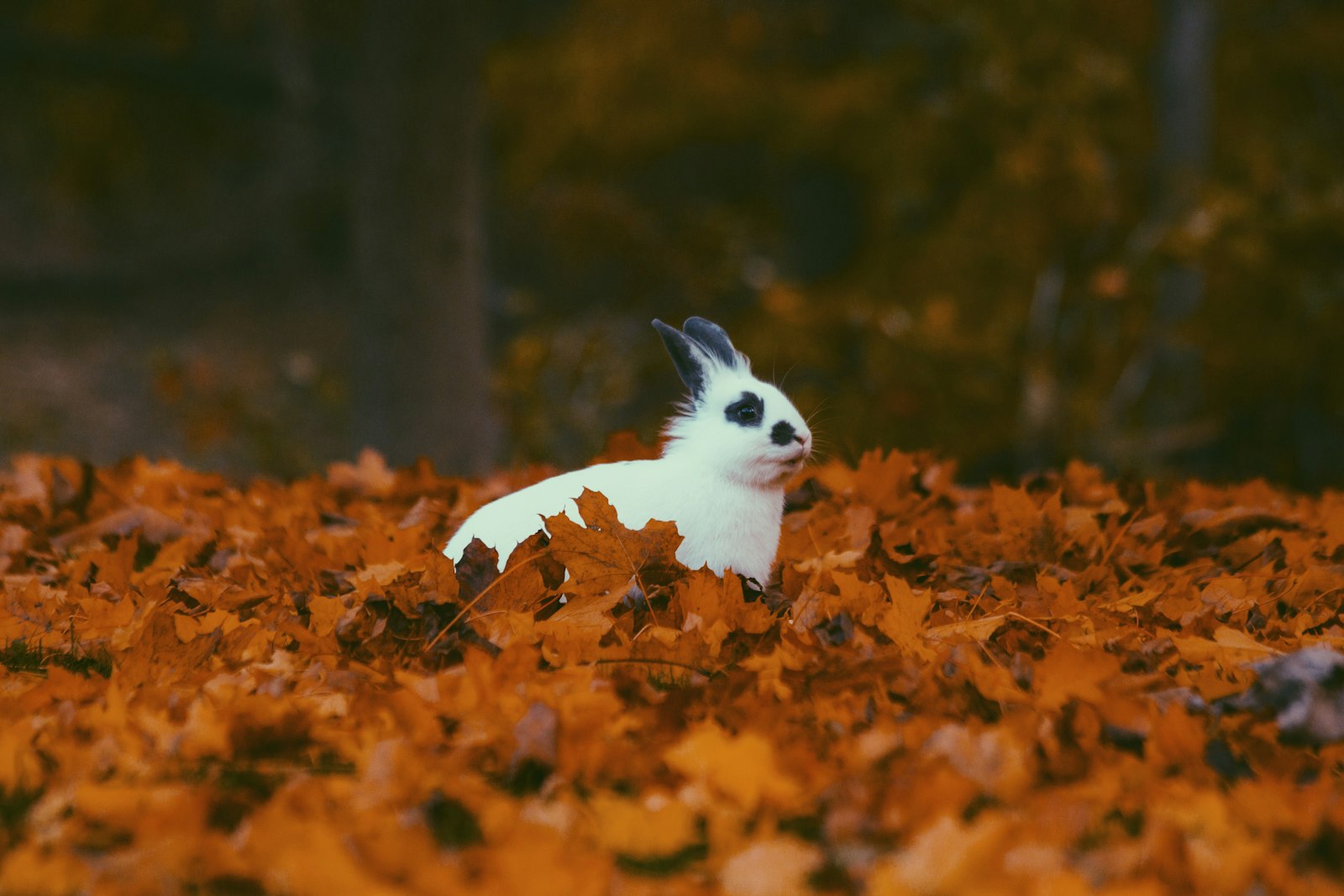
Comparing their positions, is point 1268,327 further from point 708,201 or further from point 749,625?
point 749,625

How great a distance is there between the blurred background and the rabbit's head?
3.63 metres

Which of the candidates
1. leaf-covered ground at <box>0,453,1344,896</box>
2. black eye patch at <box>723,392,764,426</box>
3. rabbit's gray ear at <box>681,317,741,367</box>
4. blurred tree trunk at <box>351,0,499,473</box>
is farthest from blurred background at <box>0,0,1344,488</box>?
leaf-covered ground at <box>0,453,1344,896</box>

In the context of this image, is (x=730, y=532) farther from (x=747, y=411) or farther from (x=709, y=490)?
(x=747, y=411)

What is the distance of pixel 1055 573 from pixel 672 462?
906mm

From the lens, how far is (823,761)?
71.6 inches

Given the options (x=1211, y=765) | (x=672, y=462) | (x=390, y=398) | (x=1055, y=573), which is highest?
(x=390, y=398)

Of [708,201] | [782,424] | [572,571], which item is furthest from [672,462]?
[708,201]

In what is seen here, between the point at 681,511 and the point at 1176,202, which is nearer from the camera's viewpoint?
the point at 681,511

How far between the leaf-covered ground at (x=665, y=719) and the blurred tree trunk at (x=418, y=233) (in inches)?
189

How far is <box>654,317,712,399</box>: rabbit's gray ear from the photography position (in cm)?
286

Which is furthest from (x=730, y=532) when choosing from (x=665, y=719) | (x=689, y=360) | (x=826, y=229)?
(x=826, y=229)

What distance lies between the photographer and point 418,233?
25.8 feet

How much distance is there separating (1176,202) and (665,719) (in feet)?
32.2

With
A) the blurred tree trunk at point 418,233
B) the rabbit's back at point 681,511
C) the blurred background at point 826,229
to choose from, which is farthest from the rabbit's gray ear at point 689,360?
the blurred tree trunk at point 418,233
